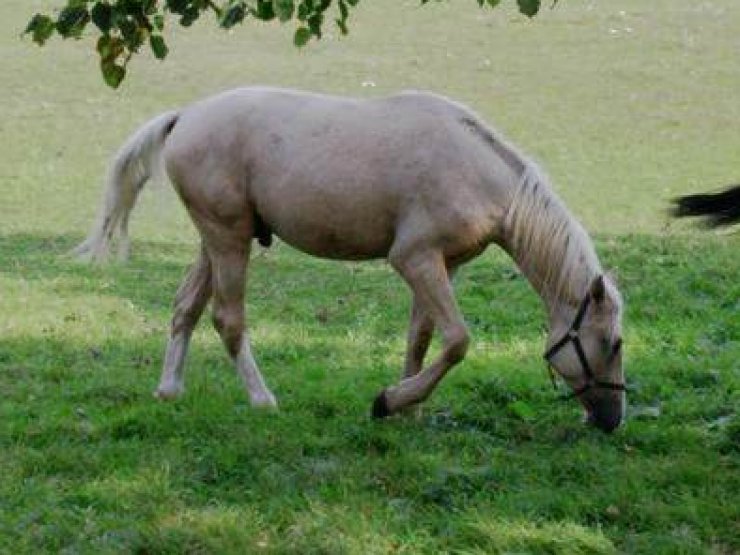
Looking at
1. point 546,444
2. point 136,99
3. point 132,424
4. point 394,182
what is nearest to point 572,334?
point 546,444

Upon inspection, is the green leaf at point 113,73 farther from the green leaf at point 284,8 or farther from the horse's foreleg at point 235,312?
the horse's foreleg at point 235,312

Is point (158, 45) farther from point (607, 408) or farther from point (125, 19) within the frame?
point (607, 408)

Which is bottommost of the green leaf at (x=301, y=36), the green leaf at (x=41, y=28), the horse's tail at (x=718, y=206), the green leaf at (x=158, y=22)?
the horse's tail at (x=718, y=206)

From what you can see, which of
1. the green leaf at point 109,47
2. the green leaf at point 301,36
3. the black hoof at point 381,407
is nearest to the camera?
the green leaf at point 109,47

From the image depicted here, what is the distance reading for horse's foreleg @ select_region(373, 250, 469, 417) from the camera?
699cm

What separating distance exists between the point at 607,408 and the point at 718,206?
2.27 m

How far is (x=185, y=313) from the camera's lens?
26.1ft

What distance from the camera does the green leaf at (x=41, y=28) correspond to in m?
4.77

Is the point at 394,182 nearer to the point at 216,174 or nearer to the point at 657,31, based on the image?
the point at 216,174

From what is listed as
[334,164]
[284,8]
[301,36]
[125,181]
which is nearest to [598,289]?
[334,164]

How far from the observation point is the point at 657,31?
31.5 meters

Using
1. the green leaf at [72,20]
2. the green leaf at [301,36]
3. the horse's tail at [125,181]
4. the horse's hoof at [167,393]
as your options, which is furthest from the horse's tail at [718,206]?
the green leaf at [72,20]

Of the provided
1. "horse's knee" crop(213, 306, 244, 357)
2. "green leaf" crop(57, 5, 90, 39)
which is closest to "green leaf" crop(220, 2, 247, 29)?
"green leaf" crop(57, 5, 90, 39)

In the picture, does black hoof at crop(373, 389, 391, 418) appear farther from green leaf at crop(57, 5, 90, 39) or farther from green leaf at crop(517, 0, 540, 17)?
green leaf at crop(57, 5, 90, 39)
